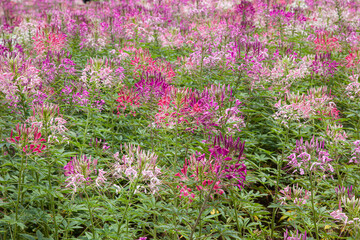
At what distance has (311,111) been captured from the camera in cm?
298

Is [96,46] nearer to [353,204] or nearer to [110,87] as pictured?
[110,87]

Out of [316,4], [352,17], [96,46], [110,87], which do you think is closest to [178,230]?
[110,87]

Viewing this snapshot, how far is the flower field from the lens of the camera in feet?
6.98

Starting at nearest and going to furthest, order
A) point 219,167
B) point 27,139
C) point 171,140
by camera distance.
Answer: point 219,167 → point 27,139 → point 171,140

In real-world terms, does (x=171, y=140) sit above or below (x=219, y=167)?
below

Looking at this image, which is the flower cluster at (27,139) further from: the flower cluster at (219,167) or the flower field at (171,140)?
the flower cluster at (219,167)

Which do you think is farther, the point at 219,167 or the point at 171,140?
the point at 171,140

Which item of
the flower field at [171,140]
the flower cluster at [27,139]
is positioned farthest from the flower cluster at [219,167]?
the flower cluster at [27,139]

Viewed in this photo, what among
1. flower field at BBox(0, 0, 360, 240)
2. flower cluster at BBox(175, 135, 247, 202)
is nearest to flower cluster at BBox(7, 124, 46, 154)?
flower field at BBox(0, 0, 360, 240)

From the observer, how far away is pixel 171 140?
2.84 meters

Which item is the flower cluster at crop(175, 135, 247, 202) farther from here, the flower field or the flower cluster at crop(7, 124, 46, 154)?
the flower cluster at crop(7, 124, 46, 154)

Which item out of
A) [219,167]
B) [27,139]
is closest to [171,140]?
[219,167]

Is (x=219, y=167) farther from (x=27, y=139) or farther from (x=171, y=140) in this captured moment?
(x=27, y=139)

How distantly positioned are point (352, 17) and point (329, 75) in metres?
3.75
